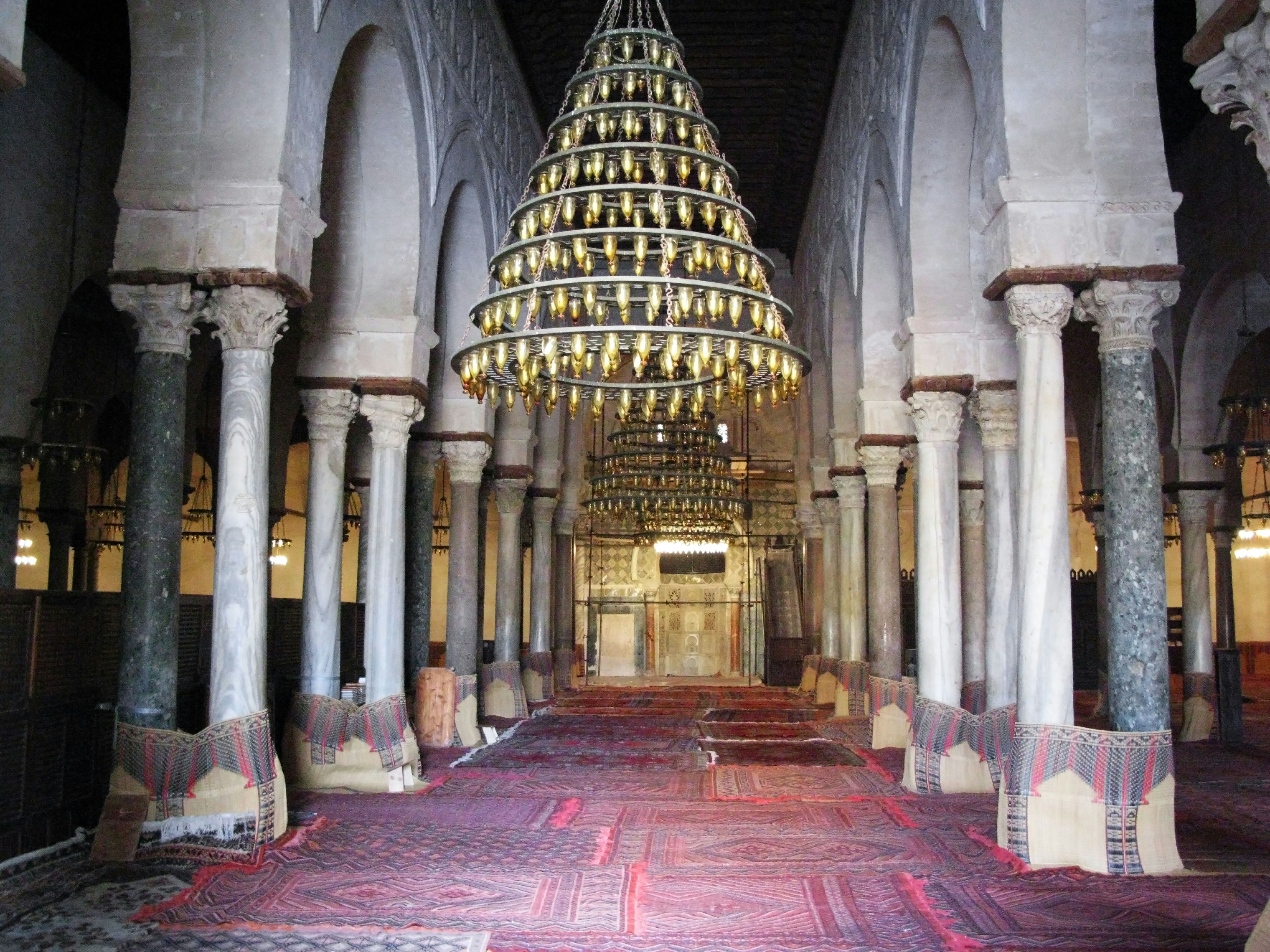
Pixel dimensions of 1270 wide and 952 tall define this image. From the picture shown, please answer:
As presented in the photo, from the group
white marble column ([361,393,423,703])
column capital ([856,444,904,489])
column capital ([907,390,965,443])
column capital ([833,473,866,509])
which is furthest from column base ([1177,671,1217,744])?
white marble column ([361,393,423,703])

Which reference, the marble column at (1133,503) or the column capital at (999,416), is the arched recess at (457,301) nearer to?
the column capital at (999,416)

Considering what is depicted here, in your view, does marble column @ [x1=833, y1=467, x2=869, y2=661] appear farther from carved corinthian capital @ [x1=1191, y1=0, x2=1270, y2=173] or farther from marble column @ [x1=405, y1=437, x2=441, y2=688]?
carved corinthian capital @ [x1=1191, y1=0, x2=1270, y2=173]

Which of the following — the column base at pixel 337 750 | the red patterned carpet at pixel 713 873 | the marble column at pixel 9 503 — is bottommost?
the red patterned carpet at pixel 713 873

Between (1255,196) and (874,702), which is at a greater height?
(1255,196)

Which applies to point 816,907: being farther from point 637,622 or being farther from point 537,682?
point 637,622

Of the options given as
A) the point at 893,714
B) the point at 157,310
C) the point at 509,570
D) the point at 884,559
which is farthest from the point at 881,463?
the point at 157,310

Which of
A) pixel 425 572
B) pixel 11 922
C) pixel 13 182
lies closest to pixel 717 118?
pixel 425 572

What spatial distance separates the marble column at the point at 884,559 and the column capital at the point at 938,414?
2377mm

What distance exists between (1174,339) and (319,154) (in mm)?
10059

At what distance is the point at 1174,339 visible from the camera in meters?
12.9

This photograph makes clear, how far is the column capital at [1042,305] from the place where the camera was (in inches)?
259

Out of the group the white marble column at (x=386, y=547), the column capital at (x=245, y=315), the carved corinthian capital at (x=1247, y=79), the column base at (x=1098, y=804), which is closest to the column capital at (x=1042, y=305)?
the column base at (x=1098, y=804)

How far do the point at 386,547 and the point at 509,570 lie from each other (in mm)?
6387

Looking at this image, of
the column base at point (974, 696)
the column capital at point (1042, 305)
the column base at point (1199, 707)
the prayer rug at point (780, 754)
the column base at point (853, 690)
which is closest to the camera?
the column capital at point (1042, 305)
